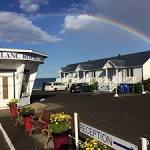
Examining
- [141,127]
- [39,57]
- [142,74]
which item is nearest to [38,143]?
[141,127]

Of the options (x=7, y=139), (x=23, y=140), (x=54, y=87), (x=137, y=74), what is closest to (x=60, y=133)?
(x=23, y=140)

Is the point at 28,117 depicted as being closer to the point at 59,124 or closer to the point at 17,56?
the point at 59,124

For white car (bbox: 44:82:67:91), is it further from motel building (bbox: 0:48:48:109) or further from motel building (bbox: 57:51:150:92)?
motel building (bbox: 0:48:48:109)

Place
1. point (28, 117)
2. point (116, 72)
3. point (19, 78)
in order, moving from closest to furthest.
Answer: point (28, 117) < point (19, 78) < point (116, 72)

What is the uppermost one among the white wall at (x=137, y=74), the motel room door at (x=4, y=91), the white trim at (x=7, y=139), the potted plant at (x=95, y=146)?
the white wall at (x=137, y=74)

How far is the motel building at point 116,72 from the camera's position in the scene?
56344 mm

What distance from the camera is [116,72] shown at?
61.9 meters

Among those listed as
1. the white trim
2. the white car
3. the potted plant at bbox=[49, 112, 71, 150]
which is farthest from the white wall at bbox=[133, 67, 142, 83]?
the potted plant at bbox=[49, 112, 71, 150]

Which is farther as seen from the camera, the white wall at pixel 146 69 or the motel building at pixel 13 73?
the white wall at pixel 146 69

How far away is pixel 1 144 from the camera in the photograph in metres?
13.4

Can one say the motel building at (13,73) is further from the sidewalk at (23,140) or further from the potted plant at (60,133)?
the potted plant at (60,133)

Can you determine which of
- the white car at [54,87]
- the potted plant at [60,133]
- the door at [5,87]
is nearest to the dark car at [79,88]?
the white car at [54,87]

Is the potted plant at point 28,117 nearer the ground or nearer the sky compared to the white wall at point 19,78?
nearer the ground

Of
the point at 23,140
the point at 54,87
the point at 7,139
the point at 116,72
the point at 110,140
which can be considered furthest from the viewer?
the point at 54,87
